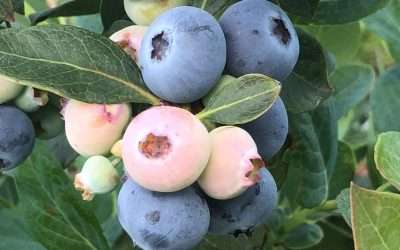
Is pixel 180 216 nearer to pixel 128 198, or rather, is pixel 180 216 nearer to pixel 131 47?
pixel 128 198

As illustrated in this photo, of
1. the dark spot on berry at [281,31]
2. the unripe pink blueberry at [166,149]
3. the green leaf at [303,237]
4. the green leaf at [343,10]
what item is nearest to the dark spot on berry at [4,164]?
the unripe pink blueberry at [166,149]

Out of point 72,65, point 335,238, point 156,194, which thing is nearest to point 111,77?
point 72,65

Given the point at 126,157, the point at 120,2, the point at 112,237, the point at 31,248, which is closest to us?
the point at 126,157

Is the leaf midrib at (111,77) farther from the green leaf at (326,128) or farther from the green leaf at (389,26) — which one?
the green leaf at (389,26)

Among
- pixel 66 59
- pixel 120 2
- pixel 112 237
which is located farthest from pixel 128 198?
pixel 112 237

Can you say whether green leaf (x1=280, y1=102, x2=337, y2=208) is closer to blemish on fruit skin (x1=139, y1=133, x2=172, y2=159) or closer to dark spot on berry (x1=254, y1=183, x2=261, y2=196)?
dark spot on berry (x1=254, y1=183, x2=261, y2=196)

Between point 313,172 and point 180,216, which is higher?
point 180,216
